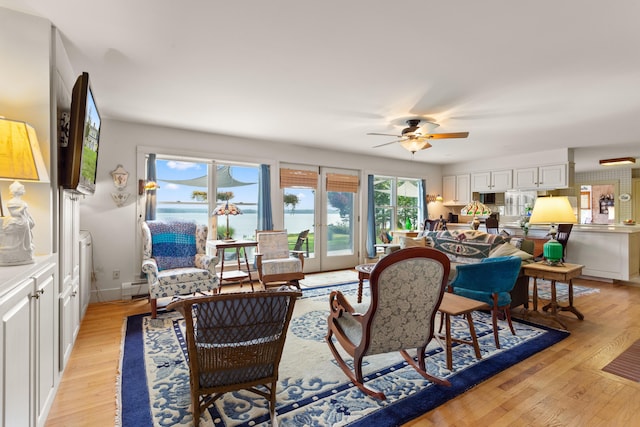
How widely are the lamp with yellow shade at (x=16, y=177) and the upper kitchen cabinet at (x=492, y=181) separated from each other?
25.4 feet

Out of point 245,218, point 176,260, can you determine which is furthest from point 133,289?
point 245,218

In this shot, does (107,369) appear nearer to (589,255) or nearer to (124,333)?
(124,333)

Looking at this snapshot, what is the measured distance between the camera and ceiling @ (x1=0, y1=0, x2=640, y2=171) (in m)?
1.96

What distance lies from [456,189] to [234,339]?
25.0 ft

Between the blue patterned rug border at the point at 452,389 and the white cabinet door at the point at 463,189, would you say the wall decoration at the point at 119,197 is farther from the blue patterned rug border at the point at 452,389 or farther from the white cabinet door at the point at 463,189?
the white cabinet door at the point at 463,189

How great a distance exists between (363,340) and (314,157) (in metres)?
4.55

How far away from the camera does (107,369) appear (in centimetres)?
246

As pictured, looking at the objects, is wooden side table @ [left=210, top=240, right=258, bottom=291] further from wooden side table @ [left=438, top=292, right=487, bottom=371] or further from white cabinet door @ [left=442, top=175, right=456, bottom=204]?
white cabinet door @ [left=442, top=175, right=456, bottom=204]

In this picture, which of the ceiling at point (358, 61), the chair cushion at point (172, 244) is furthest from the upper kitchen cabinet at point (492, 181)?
the chair cushion at point (172, 244)

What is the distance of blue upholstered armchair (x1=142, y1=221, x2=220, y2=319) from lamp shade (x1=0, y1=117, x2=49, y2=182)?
6.79ft

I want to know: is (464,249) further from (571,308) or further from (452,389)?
(452,389)

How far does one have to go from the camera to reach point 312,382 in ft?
7.39

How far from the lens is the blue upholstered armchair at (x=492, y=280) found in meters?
2.94

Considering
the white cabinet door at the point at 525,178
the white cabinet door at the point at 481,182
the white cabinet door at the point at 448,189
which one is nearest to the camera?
the white cabinet door at the point at 525,178
